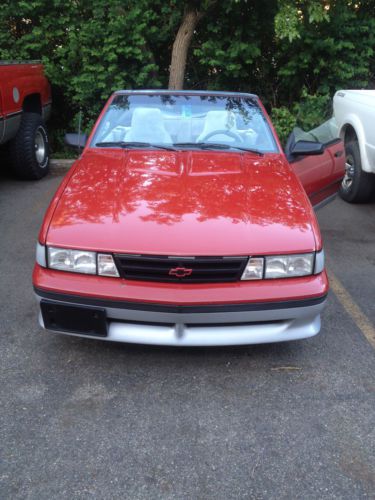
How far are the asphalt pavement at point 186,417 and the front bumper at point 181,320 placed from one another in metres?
0.31

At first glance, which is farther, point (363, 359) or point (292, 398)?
point (363, 359)

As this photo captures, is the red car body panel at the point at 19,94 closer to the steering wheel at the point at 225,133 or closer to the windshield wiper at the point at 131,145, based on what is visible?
the windshield wiper at the point at 131,145

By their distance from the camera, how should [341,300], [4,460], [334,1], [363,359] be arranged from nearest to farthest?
[4,460] → [363,359] → [341,300] → [334,1]

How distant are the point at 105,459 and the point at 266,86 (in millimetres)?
7682

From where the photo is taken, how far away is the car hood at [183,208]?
2527 millimetres

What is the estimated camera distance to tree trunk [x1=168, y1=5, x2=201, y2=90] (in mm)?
7559

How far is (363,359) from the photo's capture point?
2.97 m

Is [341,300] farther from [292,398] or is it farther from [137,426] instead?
[137,426]

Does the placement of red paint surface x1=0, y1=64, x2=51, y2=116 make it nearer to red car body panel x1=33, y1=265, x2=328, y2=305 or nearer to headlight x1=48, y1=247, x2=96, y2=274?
headlight x1=48, y1=247, x2=96, y2=274

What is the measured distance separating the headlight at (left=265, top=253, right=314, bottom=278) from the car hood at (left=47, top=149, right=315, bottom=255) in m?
0.04

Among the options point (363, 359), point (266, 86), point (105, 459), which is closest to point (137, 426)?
point (105, 459)

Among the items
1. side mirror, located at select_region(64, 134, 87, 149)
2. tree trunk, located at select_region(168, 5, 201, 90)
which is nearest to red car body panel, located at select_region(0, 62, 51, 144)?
tree trunk, located at select_region(168, 5, 201, 90)

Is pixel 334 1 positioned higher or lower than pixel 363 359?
higher

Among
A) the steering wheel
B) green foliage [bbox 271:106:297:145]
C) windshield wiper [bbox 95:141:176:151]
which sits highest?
the steering wheel
